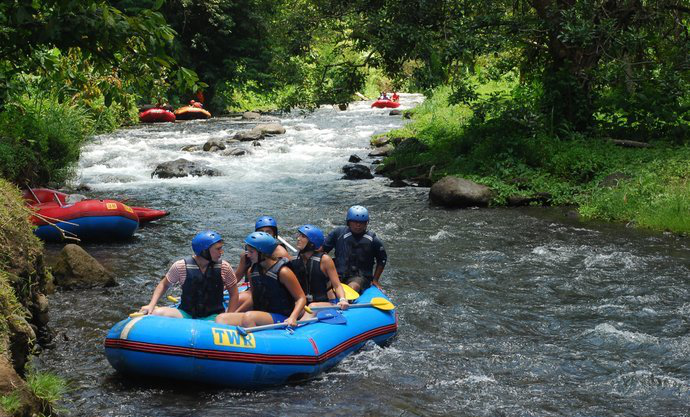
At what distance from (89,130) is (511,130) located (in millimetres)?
9335

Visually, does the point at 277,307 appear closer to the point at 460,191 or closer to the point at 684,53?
the point at 460,191

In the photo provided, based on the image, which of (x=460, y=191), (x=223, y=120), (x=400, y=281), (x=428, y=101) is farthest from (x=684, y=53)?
(x=223, y=120)

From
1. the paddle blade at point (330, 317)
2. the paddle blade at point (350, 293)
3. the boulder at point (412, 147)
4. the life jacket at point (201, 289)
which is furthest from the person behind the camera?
the boulder at point (412, 147)

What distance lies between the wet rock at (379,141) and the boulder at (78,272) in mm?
13201

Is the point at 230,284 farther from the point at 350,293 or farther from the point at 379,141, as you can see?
the point at 379,141

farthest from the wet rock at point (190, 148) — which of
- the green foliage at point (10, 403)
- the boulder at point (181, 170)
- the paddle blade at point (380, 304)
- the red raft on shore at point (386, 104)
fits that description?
the green foliage at point (10, 403)

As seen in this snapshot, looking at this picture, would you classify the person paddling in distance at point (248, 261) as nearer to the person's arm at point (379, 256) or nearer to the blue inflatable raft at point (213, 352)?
the blue inflatable raft at point (213, 352)

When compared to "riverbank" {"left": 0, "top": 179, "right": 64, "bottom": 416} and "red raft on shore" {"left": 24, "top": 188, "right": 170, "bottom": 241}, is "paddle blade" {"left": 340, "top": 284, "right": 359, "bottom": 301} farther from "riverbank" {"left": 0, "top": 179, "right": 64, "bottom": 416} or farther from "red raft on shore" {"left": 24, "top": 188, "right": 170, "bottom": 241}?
"red raft on shore" {"left": 24, "top": 188, "right": 170, "bottom": 241}

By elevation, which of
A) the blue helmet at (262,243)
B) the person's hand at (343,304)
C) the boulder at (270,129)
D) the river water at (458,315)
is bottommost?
the river water at (458,315)

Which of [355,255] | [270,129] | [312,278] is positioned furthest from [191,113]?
[312,278]

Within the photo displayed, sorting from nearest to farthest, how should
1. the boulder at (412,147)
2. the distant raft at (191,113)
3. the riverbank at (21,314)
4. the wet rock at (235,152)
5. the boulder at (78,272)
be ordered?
the riverbank at (21,314)
the boulder at (78,272)
the boulder at (412,147)
the wet rock at (235,152)
the distant raft at (191,113)

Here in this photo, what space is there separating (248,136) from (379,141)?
3.86 m

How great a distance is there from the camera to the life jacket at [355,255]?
805cm

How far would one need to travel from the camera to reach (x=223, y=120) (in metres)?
28.7
